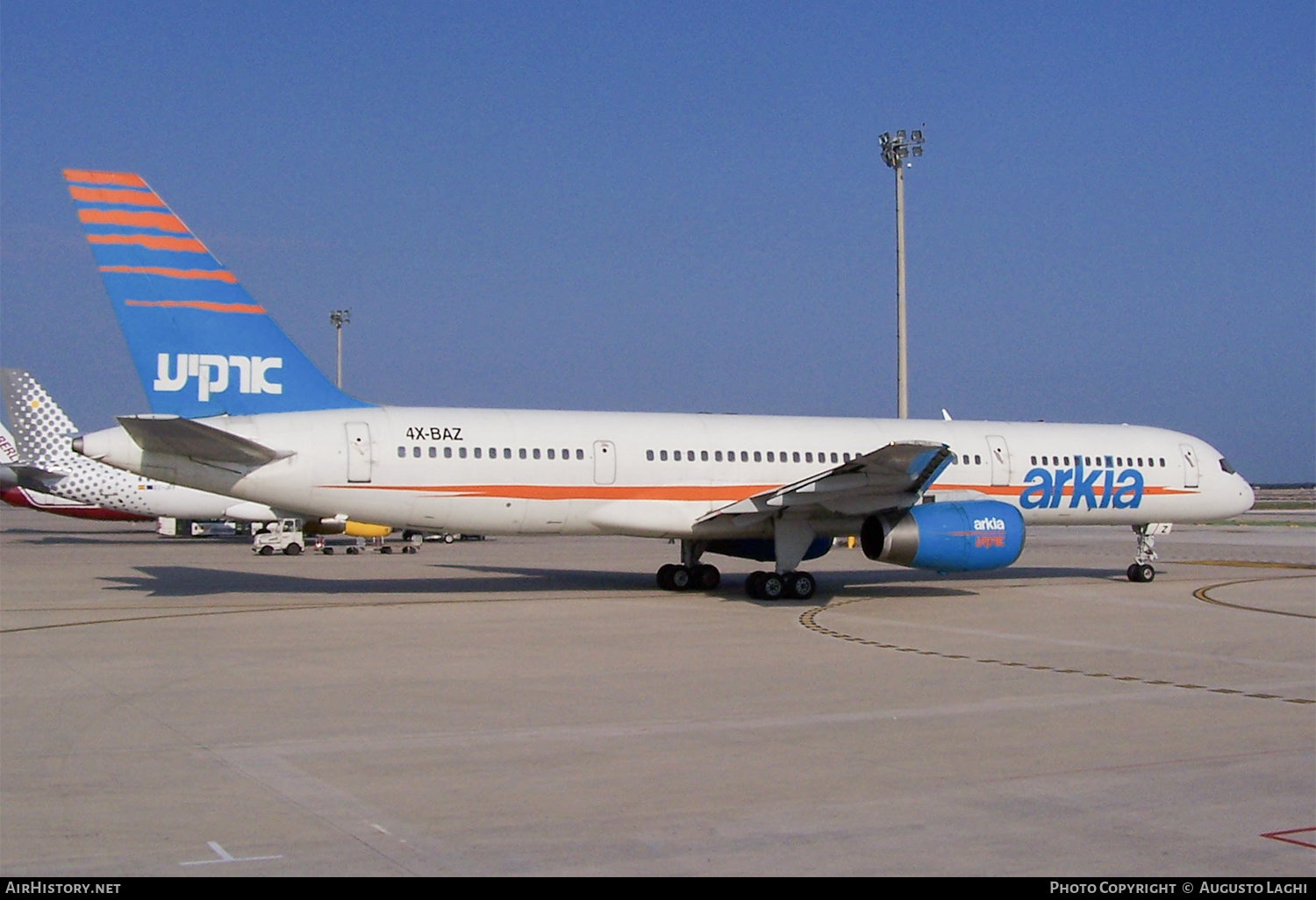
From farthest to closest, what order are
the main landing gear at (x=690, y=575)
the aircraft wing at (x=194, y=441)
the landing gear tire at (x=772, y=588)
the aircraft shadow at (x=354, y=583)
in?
the main landing gear at (x=690, y=575)
the aircraft shadow at (x=354, y=583)
the landing gear tire at (x=772, y=588)
the aircraft wing at (x=194, y=441)

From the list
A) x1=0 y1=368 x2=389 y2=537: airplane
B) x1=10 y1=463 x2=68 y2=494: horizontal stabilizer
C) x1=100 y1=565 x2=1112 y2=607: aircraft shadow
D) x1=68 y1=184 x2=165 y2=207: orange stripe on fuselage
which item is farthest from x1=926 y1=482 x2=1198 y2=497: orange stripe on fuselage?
x1=10 y1=463 x2=68 y2=494: horizontal stabilizer

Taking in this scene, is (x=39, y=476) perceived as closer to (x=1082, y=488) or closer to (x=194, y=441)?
(x=194, y=441)

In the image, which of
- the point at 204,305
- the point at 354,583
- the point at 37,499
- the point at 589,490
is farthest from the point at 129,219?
the point at 37,499

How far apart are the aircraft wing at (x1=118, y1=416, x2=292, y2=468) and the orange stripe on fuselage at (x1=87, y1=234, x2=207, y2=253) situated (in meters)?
2.51

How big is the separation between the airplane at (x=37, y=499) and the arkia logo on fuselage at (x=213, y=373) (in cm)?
2708

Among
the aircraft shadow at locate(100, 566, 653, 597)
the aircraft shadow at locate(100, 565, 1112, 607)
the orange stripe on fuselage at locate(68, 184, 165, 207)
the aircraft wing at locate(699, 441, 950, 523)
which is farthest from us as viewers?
the aircraft shadow at locate(100, 566, 653, 597)

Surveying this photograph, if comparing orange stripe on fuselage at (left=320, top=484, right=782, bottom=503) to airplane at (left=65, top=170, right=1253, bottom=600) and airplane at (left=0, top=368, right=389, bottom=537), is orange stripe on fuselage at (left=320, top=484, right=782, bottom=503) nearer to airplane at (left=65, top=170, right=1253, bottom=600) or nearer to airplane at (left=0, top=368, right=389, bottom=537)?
airplane at (left=65, top=170, right=1253, bottom=600)

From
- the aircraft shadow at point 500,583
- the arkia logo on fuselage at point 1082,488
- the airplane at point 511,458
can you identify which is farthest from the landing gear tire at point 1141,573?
the airplane at point 511,458

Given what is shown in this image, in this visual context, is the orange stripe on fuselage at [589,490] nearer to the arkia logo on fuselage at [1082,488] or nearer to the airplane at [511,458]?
the airplane at [511,458]

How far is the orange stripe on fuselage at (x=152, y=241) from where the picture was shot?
58.5ft

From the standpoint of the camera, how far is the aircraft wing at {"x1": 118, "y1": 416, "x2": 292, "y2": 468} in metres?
17.0

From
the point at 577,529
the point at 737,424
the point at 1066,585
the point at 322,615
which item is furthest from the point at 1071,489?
the point at 322,615

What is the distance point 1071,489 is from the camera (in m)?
24.8
